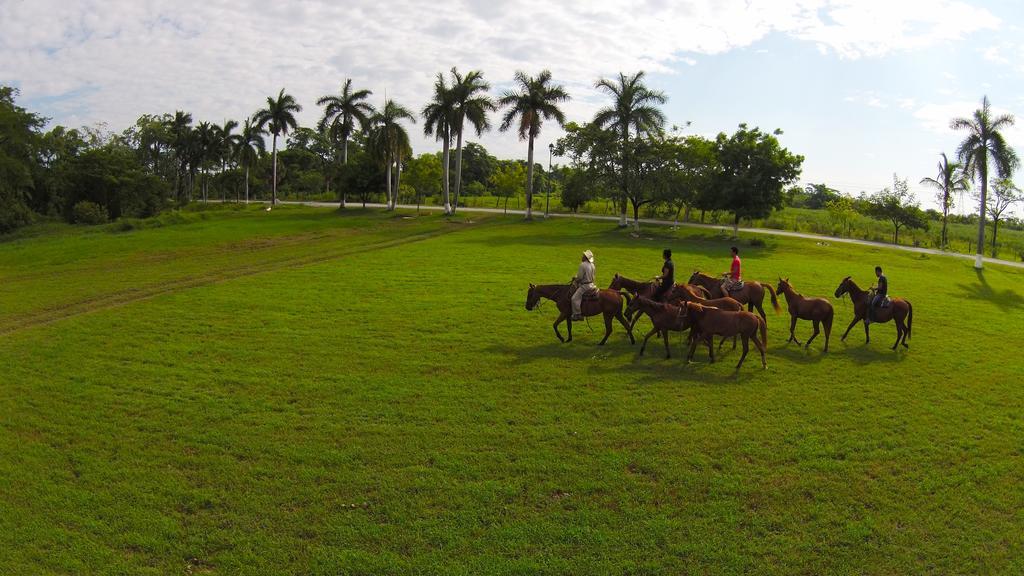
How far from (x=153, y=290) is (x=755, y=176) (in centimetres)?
4026

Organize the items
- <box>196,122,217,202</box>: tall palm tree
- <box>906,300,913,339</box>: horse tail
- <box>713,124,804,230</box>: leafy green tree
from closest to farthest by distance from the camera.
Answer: <box>906,300,913,339</box>: horse tail < <box>713,124,804,230</box>: leafy green tree < <box>196,122,217,202</box>: tall palm tree

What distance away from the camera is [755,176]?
4619 centimetres

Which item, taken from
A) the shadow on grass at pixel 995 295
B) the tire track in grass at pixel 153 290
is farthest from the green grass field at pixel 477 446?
the shadow on grass at pixel 995 295

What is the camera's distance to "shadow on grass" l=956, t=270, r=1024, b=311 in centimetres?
2648

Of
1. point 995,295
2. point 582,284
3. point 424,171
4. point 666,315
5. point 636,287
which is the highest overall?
point 424,171

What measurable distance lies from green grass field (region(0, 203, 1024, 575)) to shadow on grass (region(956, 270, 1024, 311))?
247 inches

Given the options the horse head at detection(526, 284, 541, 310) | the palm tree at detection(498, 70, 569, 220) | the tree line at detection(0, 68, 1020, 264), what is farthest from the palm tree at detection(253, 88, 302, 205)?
the horse head at detection(526, 284, 541, 310)

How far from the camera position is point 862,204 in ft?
190

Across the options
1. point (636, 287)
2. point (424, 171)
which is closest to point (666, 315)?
point (636, 287)

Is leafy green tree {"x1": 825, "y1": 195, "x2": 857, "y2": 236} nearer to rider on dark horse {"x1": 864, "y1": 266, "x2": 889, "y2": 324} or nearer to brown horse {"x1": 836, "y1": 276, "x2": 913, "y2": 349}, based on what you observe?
brown horse {"x1": 836, "y1": 276, "x2": 913, "y2": 349}

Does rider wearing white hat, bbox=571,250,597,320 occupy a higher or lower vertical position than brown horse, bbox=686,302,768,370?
higher

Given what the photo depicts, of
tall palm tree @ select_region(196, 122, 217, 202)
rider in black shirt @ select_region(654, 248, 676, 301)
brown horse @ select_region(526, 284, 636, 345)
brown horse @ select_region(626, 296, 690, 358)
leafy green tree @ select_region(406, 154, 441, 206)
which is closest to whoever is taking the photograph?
brown horse @ select_region(626, 296, 690, 358)

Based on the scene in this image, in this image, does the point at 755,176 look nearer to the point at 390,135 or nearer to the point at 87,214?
the point at 390,135

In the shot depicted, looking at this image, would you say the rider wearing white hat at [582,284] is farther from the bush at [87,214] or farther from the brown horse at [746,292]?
the bush at [87,214]
